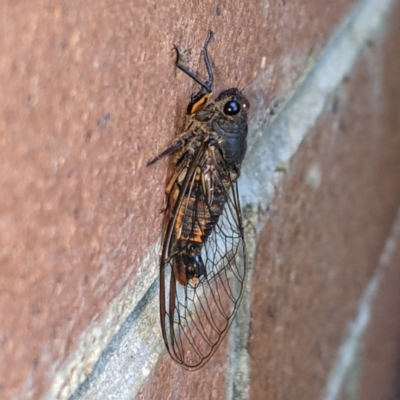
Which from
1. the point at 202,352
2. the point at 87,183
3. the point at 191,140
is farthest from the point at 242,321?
the point at 87,183

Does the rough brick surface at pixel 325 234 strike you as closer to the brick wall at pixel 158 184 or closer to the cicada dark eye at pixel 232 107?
the brick wall at pixel 158 184

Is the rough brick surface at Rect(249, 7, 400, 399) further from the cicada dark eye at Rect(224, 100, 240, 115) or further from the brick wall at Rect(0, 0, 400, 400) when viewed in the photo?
the cicada dark eye at Rect(224, 100, 240, 115)

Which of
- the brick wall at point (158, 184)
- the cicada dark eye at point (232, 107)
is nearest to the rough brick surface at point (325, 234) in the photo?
the brick wall at point (158, 184)

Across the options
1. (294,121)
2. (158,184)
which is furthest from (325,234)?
(158,184)

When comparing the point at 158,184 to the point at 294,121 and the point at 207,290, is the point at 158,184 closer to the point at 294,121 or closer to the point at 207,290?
the point at 207,290

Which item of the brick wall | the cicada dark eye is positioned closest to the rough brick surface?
the brick wall

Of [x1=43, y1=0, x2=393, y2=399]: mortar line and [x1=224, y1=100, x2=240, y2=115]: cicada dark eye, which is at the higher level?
[x1=224, y1=100, x2=240, y2=115]: cicada dark eye
